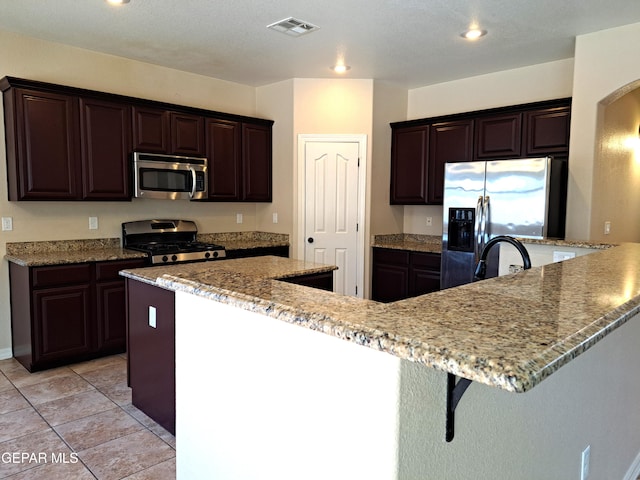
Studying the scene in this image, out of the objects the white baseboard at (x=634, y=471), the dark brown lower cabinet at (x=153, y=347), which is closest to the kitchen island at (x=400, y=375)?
the white baseboard at (x=634, y=471)

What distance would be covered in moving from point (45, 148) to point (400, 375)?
3.79 m

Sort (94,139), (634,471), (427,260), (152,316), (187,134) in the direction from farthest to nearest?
(427,260) < (187,134) < (94,139) < (152,316) < (634,471)

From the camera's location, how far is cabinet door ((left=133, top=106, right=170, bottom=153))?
13.7 ft

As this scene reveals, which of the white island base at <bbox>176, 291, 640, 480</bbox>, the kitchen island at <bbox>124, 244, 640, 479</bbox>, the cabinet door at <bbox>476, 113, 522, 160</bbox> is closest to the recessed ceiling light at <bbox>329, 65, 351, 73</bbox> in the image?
the cabinet door at <bbox>476, 113, 522, 160</bbox>

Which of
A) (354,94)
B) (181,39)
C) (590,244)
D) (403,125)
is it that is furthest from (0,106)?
(590,244)

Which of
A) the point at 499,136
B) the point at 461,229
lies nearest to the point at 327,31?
the point at 499,136

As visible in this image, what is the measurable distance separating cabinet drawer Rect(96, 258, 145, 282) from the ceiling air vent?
224cm

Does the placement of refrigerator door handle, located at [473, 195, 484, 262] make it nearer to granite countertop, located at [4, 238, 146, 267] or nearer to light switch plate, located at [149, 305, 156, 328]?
light switch plate, located at [149, 305, 156, 328]

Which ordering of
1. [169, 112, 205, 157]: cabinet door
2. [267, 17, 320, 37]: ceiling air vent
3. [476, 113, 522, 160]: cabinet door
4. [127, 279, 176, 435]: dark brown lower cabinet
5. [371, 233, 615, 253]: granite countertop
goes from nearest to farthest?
Result: [127, 279, 176, 435]: dark brown lower cabinet, [267, 17, 320, 37]: ceiling air vent, [476, 113, 522, 160]: cabinet door, [169, 112, 205, 157]: cabinet door, [371, 233, 615, 253]: granite countertop

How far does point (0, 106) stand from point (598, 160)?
4929mm

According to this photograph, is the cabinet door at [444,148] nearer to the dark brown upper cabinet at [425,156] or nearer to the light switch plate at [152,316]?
the dark brown upper cabinet at [425,156]

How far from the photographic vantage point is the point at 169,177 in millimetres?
4395

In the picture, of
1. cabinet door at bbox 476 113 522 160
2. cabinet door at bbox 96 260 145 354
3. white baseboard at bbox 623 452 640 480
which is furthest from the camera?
cabinet door at bbox 476 113 522 160

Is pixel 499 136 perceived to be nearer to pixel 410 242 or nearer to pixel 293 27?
pixel 410 242
